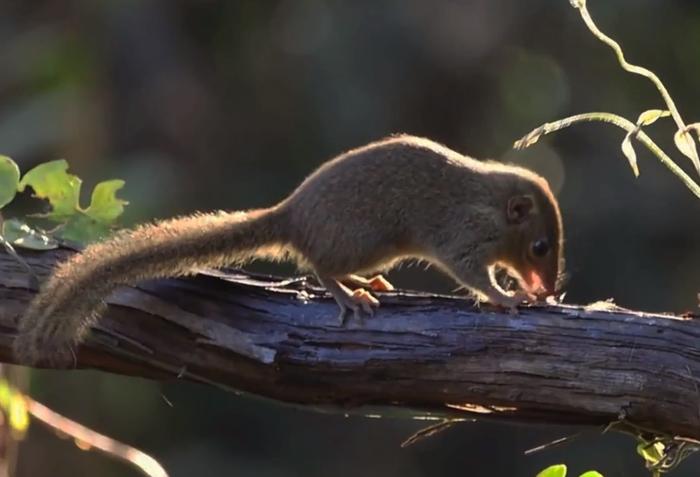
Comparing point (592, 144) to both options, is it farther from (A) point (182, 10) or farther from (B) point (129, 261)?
(B) point (129, 261)

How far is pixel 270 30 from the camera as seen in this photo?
→ 9938mm

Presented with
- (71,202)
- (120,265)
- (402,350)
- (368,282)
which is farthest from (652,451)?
(71,202)

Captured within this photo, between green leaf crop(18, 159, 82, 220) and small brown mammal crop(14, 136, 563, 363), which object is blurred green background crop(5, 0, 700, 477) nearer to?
small brown mammal crop(14, 136, 563, 363)

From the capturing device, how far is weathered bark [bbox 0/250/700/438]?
2658 mm

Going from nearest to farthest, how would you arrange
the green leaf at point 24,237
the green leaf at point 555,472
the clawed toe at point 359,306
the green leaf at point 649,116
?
1. the green leaf at point 555,472
2. the green leaf at point 649,116
3. the clawed toe at point 359,306
4. the green leaf at point 24,237

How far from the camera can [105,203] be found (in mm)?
3314

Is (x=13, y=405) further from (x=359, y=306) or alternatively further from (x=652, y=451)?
(x=652, y=451)

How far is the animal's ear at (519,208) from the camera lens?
4.12 m

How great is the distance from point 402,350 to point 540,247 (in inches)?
56.9

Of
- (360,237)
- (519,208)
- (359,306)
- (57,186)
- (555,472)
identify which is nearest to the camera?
(555,472)

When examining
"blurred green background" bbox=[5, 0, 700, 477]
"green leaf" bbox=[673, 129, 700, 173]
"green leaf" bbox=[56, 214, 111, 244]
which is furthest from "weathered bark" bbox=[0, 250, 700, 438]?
"blurred green background" bbox=[5, 0, 700, 477]

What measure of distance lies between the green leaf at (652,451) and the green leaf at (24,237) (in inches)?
52.3

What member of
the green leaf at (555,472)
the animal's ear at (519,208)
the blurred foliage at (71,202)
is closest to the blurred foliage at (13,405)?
the blurred foliage at (71,202)

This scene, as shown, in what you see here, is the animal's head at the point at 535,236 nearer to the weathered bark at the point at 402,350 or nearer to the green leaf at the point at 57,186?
the weathered bark at the point at 402,350
